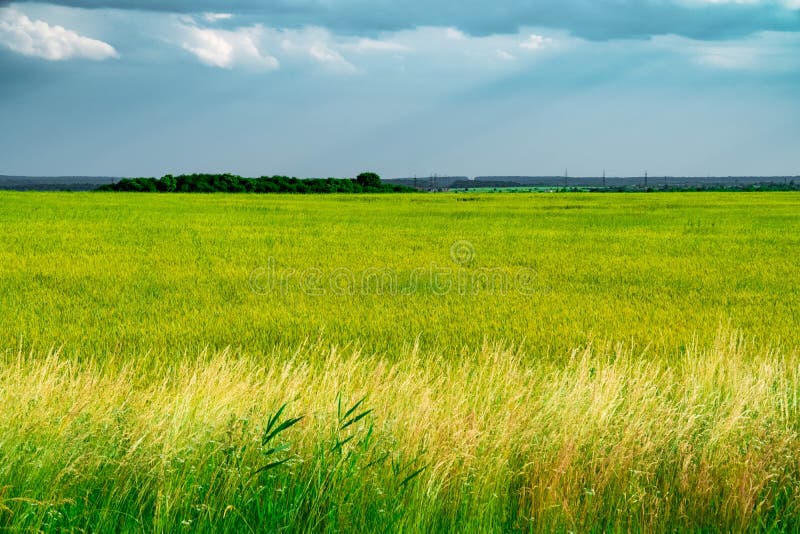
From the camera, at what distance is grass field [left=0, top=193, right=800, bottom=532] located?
335cm

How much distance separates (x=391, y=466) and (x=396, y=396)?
3.67ft

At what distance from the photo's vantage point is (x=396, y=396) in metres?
4.64

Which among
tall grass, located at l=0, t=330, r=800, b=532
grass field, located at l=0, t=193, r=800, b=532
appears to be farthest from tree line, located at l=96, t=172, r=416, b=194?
tall grass, located at l=0, t=330, r=800, b=532

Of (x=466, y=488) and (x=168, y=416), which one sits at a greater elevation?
(x=168, y=416)

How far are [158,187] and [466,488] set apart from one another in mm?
80858

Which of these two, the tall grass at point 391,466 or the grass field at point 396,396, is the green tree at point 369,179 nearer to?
the grass field at point 396,396

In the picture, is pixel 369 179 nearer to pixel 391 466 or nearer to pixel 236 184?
pixel 236 184

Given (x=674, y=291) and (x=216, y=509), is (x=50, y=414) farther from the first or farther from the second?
(x=674, y=291)

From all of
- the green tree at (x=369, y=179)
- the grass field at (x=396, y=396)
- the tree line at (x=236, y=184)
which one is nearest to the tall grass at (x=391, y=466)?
the grass field at (x=396, y=396)

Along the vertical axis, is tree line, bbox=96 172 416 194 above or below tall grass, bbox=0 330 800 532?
above

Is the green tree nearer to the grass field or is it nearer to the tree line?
the tree line

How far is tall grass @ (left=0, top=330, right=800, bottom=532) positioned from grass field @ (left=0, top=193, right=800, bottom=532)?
0.7 inches

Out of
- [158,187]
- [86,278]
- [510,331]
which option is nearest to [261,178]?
[158,187]

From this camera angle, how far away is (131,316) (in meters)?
9.87
